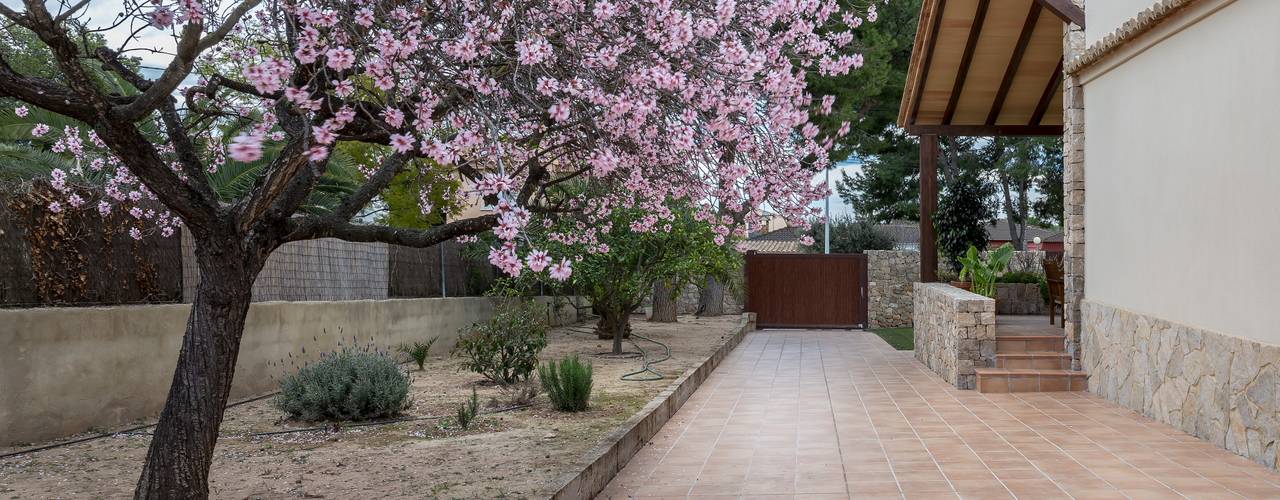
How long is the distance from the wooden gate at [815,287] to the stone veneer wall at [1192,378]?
40.3 feet

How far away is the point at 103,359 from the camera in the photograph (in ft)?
23.8

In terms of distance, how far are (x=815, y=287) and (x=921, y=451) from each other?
15.2 m

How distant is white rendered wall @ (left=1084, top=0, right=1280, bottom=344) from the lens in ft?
19.8

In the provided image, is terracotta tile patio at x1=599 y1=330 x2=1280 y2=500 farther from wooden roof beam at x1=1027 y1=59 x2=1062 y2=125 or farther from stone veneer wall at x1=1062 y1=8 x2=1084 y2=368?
wooden roof beam at x1=1027 y1=59 x2=1062 y2=125

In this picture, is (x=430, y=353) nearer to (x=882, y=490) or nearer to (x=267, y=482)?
(x=267, y=482)

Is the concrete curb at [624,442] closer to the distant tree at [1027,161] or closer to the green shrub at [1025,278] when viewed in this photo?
the green shrub at [1025,278]

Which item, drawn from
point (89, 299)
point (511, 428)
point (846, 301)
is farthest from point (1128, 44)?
point (846, 301)

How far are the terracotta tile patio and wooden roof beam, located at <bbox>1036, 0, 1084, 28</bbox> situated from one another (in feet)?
12.3

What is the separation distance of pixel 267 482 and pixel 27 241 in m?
2.85

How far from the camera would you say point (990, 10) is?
1163 cm

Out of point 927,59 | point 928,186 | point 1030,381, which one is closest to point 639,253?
point 928,186

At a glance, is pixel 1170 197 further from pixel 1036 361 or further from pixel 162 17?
pixel 162 17

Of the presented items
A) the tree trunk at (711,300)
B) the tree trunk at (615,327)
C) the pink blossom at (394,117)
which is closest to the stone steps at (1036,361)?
the tree trunk at (615,327)

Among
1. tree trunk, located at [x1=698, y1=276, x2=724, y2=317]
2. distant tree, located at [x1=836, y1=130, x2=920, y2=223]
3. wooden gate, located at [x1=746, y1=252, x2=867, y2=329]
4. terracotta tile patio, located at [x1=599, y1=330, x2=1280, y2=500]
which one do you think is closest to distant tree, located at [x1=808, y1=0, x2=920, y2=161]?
wooden gate, located at [x1=746, y1=252, x2=867, y2=329]
